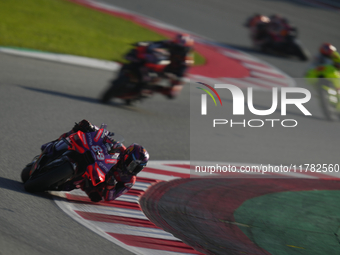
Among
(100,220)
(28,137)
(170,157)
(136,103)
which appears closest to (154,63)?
(136,103)

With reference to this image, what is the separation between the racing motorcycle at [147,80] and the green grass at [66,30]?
385 centimetres

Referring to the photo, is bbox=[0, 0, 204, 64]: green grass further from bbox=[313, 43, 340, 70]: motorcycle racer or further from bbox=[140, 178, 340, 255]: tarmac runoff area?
bbox=[140, 178, 340, 255]: tarmac runoff area

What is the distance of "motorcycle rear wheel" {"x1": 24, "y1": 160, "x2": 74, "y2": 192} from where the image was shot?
15.7ft

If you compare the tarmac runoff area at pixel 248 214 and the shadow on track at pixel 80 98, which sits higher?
the shadow on track at pixel 80 98

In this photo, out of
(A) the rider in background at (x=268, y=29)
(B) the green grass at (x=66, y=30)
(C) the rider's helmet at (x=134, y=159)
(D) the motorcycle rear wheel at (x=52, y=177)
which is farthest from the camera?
(A) the rider in background at (x=268, y=29)

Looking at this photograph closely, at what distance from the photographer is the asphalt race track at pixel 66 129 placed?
4.13 metres

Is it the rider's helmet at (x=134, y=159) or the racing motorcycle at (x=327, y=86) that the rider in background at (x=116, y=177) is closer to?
the rider's helmet at (x=134, y=159)

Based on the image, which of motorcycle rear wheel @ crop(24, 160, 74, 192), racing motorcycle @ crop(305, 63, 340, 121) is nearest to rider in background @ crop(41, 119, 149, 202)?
motorcycle rear wheel @ crop(24, 160, 74, 192)

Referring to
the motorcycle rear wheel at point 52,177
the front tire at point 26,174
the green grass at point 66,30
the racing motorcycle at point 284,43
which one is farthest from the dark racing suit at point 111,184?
the racing motorcycle at point 284,43

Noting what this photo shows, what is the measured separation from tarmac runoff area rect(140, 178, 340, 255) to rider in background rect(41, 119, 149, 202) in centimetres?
53

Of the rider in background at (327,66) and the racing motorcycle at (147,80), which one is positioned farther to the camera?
the rider in background at (327,66)

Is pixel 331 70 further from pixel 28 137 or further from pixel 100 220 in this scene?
pixel 100 220

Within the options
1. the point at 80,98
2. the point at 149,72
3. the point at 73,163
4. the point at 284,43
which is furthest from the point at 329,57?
the point at 73,163

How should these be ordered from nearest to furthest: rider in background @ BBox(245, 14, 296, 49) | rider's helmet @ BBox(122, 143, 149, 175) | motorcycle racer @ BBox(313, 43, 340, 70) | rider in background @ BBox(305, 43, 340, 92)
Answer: rider's helmet @ BBox(122, 143, 149, 175) → rider in background @ BBox(305, 43, 340, 92) → motorcycle racer @ BBox(313, 43, 340, 70) → rider in background @ BBox(245, 14, 296, 49)
